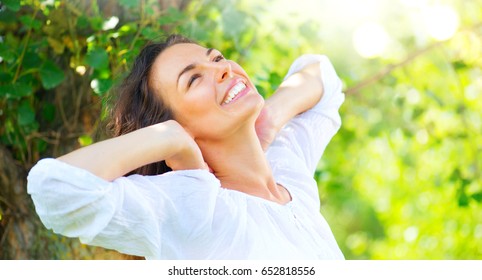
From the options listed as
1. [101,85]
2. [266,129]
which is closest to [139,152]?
[266,129]

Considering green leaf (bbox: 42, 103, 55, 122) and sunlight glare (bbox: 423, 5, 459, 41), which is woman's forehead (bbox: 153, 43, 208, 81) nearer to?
green leaf (bbox: 42, 103, 55, 122)

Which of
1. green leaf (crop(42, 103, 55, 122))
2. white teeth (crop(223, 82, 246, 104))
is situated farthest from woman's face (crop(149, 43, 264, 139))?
green leaf (crop(42, 103, 55, 122))

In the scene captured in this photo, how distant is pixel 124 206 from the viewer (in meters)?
1.26

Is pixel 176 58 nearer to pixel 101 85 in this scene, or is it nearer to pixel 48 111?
pixel 101 85

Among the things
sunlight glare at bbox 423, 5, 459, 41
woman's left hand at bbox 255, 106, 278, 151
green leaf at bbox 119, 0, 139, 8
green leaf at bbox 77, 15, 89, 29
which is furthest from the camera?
sunlight glare at bbox 423, 5, 459, 41

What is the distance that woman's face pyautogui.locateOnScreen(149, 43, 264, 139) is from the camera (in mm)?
1451

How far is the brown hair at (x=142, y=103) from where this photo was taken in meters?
1.54

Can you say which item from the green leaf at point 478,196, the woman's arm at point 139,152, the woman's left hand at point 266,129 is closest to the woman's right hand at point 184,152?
the woman's arm at point 139,152

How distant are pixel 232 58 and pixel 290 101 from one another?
2.02 feet

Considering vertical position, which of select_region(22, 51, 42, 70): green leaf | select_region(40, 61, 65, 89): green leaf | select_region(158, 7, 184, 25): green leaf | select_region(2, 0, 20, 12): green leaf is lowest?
select_region(40, 61, 65, 89): green leaf

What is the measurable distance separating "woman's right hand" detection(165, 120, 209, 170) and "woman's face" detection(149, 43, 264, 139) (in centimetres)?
7

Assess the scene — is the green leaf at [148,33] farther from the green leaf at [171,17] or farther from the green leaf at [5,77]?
the green leaf at [5,77]

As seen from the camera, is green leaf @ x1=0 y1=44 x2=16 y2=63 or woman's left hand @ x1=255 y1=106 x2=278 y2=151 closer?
woman's left hand @ x1=255 y1=106 x2=278 y2=151

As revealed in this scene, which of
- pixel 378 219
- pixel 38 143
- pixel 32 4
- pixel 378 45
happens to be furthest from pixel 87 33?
pixel 378 219
